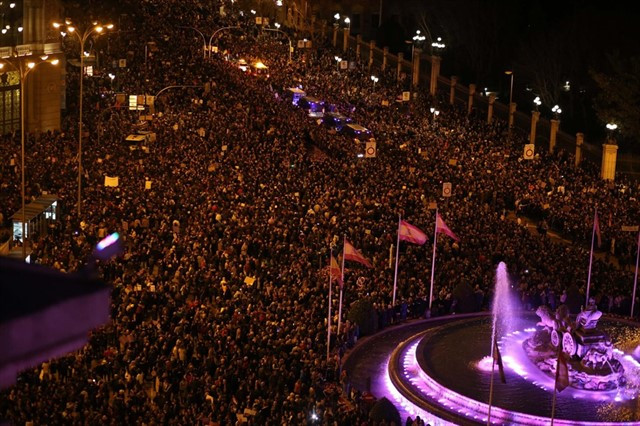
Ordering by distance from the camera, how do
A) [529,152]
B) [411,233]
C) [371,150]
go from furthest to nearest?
[529,152]
[371,150]
[411,233]

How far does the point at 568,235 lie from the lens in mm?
42656

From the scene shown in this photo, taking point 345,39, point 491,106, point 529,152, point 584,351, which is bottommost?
point 345,39

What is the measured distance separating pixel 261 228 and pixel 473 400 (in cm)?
1317

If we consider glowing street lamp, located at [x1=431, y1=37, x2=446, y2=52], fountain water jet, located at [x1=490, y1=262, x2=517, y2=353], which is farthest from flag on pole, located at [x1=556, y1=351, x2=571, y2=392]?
glowing street lamp, located at [x1=431, y1=37, x2=446, y2=52]

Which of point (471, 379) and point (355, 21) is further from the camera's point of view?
point (355, 21)

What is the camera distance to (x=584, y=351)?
83.4 ft

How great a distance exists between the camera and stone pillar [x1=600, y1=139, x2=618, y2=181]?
54500 millimetres

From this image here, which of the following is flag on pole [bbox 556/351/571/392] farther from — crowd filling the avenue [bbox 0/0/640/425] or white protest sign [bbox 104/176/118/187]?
white protest sign [bbox 104/176/118/187]

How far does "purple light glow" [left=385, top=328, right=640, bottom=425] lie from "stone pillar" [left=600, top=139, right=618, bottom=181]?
28214 mm

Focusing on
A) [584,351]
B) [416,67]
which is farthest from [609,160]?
[584,351]

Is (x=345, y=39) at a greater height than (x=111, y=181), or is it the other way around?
(x=111, y=181)

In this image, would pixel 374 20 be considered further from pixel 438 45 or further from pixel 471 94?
pixel 471 94

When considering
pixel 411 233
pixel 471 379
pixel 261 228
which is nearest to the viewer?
pixel 471 379

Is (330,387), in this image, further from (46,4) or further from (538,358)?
(46,4)
